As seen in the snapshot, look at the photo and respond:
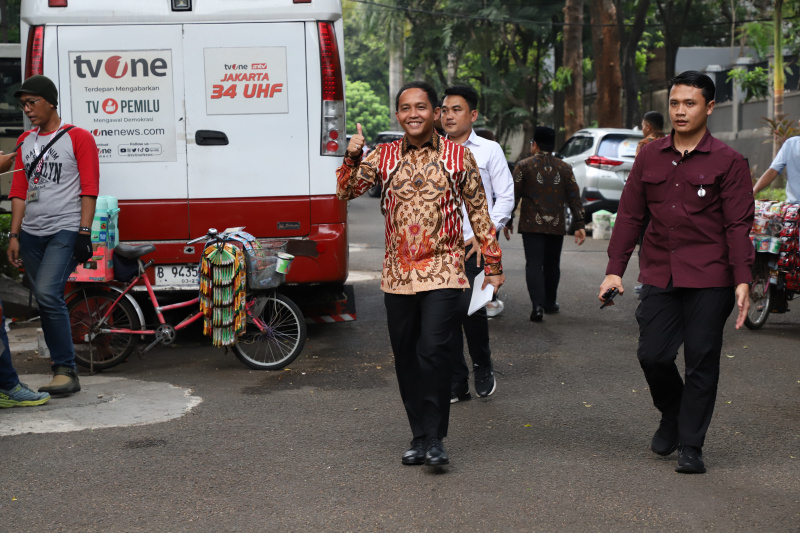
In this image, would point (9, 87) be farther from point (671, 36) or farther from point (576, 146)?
point (671, 36)

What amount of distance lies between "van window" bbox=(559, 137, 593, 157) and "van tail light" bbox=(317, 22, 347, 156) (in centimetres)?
1175

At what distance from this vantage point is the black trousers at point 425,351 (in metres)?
5.02

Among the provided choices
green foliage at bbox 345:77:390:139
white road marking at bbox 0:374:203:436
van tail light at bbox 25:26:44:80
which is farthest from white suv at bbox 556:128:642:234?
green foliage at bbox 345:77:390:139

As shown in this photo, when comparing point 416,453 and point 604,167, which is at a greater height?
point 604,167

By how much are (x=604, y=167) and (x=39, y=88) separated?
13.3 meters

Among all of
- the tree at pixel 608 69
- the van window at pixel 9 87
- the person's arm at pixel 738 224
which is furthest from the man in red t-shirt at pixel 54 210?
the tree at pixel 608 69

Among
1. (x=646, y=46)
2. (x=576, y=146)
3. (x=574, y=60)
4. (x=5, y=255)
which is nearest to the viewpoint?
(x=5, y=255)

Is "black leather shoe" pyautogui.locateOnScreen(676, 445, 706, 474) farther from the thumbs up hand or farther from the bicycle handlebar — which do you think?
the bicycle handlebar

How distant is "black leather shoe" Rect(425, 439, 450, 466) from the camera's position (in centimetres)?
498

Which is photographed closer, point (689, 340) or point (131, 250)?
point (689, 340)

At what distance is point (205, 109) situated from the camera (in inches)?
314

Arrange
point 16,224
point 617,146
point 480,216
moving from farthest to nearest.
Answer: point 617,146
point 16,224
point 480,216

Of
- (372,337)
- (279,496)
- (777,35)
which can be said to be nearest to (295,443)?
(279,496)

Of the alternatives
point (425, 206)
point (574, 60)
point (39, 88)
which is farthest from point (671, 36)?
point (425, 206)
